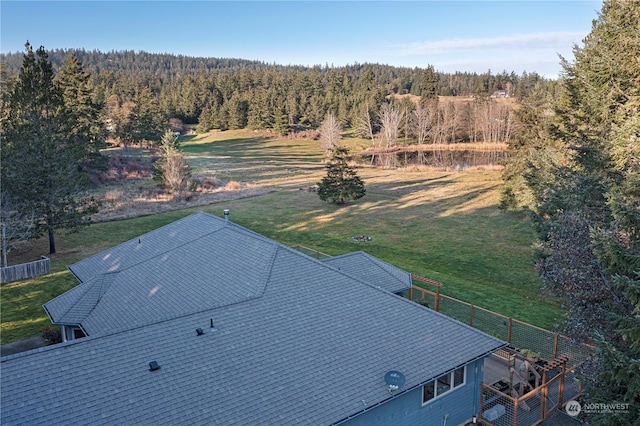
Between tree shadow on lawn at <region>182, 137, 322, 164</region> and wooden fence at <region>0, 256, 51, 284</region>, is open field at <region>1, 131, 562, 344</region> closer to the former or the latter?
wooden fence at <region>0, 256, 51, 284</region>

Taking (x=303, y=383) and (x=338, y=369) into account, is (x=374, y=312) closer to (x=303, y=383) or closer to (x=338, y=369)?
(x=338, y=369)

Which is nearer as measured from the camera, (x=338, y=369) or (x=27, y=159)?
(x=338, y=369)

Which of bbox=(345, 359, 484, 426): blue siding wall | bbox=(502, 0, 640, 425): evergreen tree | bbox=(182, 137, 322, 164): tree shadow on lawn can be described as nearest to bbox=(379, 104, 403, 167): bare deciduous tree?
bbox=(182, 137, 322, 164): tree shadow on lawn

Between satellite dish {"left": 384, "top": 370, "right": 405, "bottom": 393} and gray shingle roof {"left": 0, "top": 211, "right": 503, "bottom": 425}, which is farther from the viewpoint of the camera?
satellite dish {"left": 384, "top": 370, "right": 405, "bottom": 393}

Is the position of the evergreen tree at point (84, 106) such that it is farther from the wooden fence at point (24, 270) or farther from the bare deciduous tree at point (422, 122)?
the bare deciduous tree at point (422, 122)

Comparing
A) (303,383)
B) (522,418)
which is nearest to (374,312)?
(303,383)
